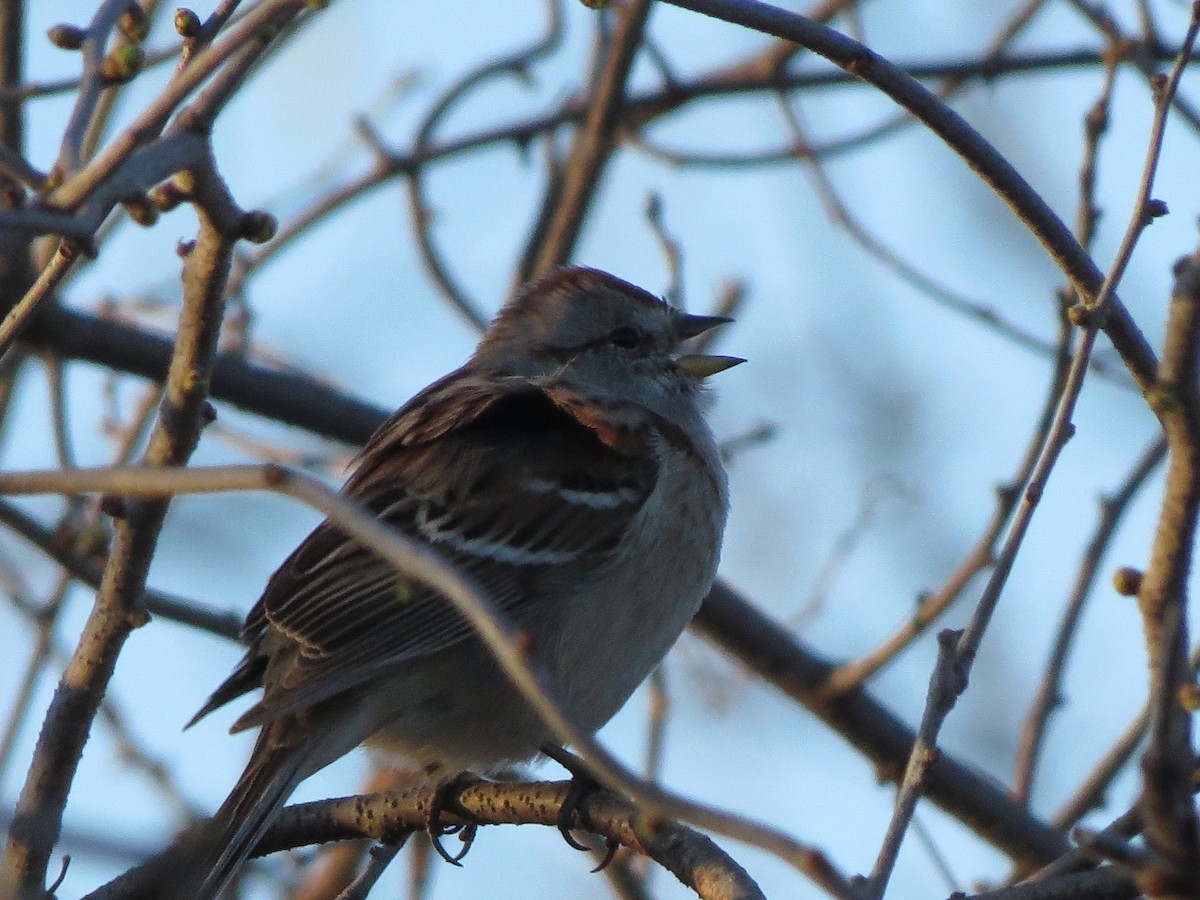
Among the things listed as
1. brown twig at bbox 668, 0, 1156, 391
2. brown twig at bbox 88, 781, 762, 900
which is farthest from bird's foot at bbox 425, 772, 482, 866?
brown twig at bbox 668, 0, 1156, 391

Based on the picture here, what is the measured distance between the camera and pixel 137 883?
11.8ft

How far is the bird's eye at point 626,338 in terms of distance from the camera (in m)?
5.64

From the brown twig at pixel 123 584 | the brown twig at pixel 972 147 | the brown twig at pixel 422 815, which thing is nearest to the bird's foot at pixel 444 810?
the brown twig at pixel 422 815

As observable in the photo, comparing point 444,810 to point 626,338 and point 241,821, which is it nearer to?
point 241,821

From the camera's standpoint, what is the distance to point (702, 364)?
5527mm

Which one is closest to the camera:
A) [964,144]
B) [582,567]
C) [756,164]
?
[964,144]

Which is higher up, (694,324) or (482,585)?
(694,324)

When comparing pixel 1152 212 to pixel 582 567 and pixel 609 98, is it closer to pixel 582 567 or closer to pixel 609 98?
pixel 582 567

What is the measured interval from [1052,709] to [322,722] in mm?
2315

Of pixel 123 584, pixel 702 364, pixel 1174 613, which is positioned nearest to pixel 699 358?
pixel 702 364

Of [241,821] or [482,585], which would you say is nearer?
[241,821]

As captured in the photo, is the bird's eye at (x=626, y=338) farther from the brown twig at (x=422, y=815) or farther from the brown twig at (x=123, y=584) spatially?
the brown twig at (x=123, y=584)

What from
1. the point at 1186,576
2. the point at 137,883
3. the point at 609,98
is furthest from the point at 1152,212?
the point at 609,98

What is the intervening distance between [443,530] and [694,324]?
144cm
